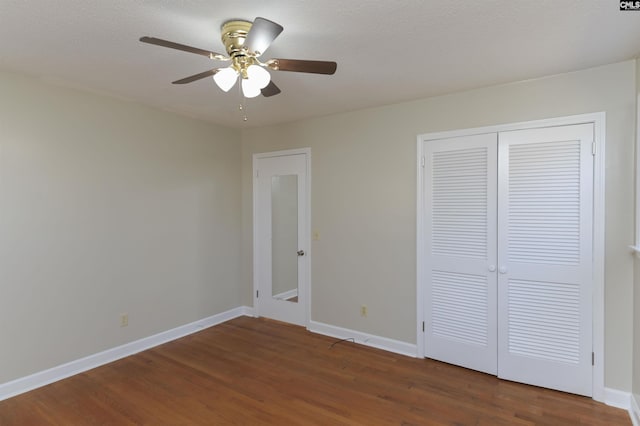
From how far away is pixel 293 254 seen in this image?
13.9 feet

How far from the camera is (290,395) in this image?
8.81ft

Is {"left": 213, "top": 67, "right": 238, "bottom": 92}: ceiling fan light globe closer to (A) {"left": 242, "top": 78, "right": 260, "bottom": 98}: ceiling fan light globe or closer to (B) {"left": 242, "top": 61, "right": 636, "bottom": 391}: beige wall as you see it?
(A) {"left": 242, "top": 78, "right": 260, "bottom": 98}: ceiling fan light globe

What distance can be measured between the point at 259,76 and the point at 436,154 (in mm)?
2038

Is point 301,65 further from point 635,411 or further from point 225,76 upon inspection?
point 635,411

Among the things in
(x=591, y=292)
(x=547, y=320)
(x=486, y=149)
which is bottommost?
(x=547, y=320)

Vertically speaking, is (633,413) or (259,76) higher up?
(259,76)

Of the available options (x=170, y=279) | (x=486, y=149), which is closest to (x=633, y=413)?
(x=486, y=149)

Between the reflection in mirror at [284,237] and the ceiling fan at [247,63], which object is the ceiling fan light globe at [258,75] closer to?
the ceiling fan at [247,63]

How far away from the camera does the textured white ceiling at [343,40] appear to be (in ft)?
5.79

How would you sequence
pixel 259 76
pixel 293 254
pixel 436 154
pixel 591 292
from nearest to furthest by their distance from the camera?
pixel 259 76 → pixel 591 292 → pixel 436 154 → pixel 293 254

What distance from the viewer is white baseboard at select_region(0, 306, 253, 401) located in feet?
8.75

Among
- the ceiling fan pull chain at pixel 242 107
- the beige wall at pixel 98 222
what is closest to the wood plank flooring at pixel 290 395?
the beige wall at pixel 98 222

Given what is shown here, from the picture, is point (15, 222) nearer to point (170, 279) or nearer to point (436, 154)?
point (170, 279)

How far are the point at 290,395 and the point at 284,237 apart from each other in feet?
6.56
